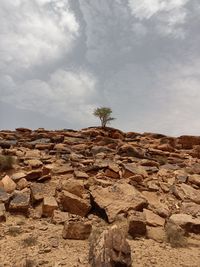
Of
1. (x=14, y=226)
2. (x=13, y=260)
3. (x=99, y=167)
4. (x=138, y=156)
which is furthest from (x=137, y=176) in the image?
(x=13, y=260)

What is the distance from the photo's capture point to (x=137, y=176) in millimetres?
A: 13281

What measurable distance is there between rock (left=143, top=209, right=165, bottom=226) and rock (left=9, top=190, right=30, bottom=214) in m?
3.70

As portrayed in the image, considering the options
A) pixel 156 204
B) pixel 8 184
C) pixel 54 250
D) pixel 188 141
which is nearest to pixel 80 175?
pixel 8 184

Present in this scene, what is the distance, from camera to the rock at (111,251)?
21.7ft

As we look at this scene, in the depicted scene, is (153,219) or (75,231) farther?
(153,219)

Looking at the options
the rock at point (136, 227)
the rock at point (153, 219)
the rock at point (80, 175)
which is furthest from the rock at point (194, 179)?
the rock at point (136, 227)

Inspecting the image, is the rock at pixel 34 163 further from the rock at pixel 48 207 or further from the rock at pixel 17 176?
the rock at pixel 48 207

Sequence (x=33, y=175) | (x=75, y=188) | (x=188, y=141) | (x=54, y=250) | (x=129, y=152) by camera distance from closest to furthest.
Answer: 1. (x=54, y=250)
2. (x=75, y=188)
3. (x=33, y=175)
4. (x=129, y=152)
5. (x=188, y=141)

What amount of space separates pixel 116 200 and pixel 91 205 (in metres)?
0.82

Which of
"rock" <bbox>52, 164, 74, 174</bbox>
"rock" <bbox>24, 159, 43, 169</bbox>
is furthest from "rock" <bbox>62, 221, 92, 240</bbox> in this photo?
"rock" <bbox>24, 159, 43, 169</bbox>

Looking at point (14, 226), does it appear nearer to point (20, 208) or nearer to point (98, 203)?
point (20, 208)

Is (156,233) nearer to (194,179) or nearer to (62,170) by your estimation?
(62,170)

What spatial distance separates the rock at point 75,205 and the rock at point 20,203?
3.63ft

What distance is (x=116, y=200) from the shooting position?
10.6 m
